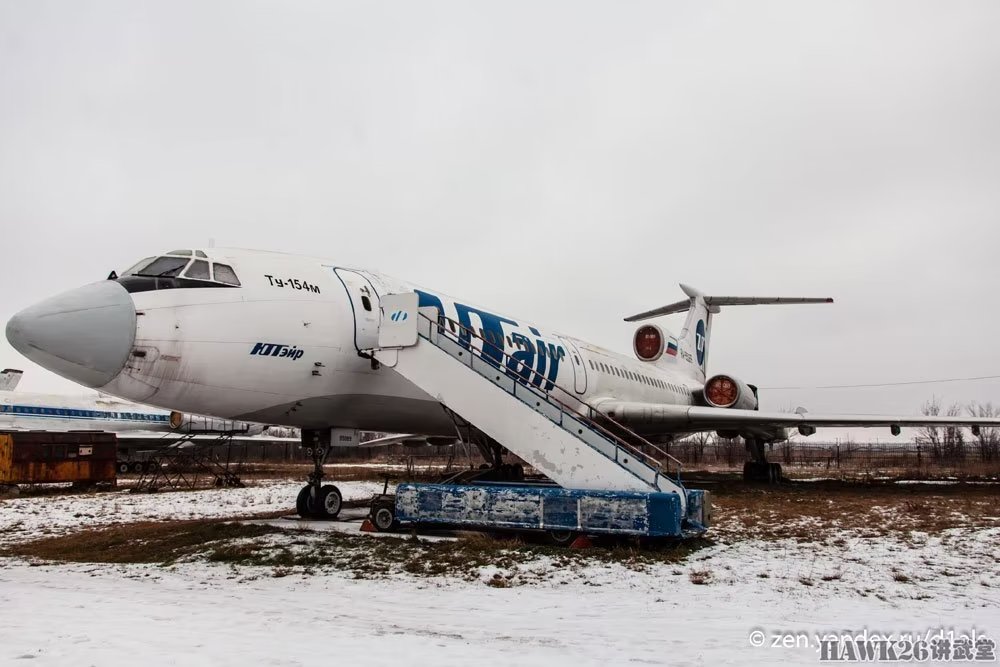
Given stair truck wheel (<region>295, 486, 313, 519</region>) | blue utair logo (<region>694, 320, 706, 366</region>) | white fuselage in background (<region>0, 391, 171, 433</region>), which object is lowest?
stair truck wheel (<region>295, 486, 313, 519</region>)

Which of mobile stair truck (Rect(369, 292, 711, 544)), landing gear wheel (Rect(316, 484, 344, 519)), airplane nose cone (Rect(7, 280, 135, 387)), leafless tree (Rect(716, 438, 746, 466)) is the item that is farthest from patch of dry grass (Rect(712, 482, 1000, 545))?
leafless tree (Rect(716, 438, 746, 466))

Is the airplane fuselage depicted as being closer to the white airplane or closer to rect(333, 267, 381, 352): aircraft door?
rect(333, 267, 381, 352): aircraft door

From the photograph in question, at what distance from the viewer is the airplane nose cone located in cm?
794

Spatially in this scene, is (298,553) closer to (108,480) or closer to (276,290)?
(276,290)

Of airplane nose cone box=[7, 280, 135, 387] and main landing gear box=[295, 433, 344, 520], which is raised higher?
airplane nose cone box=[7, 280, 135, 387]

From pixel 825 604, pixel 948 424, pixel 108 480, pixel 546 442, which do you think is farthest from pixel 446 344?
pixel 108 480

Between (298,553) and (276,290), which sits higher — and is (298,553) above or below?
below

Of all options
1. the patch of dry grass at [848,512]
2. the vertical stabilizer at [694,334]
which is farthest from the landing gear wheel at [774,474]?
the vertical stabilizer at [694,334]

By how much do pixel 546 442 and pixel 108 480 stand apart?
20146 millimetres

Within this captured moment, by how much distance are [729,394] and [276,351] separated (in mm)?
16678

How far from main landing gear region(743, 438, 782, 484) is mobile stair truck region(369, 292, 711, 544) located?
14237 millimetres

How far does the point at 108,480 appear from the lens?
23.8 meters
